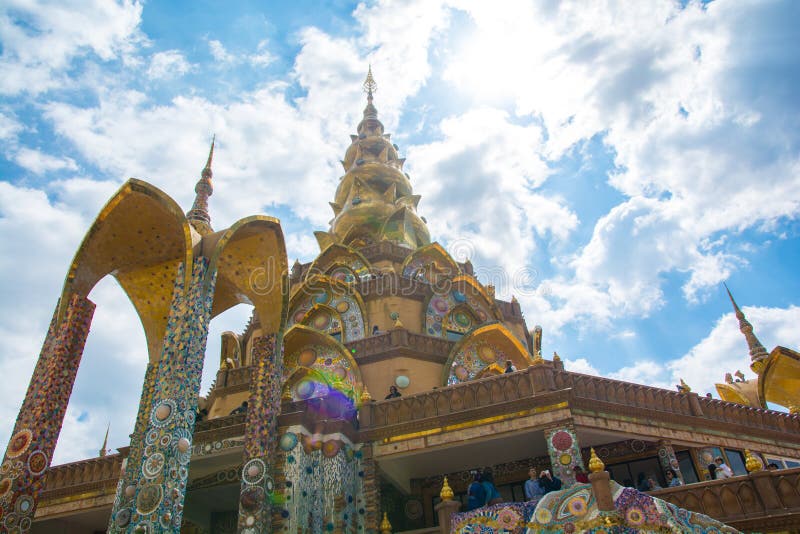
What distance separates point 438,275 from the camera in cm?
2517

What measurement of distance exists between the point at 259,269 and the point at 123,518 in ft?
21.1

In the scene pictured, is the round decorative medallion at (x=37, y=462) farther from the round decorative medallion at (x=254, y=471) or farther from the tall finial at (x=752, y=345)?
the tall finial at (x=752, y=345)

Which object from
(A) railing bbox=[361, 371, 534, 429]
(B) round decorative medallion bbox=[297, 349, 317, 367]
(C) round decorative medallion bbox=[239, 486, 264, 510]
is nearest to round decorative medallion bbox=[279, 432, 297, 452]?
(C) round decorative medallion bbox=[239, 486, 264, 510]

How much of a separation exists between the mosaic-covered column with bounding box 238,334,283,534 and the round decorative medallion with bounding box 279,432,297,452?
223 mm

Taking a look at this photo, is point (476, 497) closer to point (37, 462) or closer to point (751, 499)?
point (751, 499)

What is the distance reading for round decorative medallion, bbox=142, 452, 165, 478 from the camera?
1059 cm

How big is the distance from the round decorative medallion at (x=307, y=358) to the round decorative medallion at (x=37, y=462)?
399 inches

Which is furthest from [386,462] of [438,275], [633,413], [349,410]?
[438,275]

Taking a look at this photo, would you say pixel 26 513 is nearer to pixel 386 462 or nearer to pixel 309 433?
pixel 309 433

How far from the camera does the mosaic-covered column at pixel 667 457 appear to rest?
14.1 metres

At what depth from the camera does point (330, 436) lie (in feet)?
46.0

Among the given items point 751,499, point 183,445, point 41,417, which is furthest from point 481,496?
point 41,417

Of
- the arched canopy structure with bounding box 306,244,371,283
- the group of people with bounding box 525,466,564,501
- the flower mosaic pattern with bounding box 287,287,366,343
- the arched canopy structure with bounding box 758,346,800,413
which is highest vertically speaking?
the arched canopy structure with bounding box 306,244,371,283

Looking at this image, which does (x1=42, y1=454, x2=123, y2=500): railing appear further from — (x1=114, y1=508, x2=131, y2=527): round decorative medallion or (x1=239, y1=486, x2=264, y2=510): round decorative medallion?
(x1=114, y1=508, x2=131, y2=527): round decorative medallion
